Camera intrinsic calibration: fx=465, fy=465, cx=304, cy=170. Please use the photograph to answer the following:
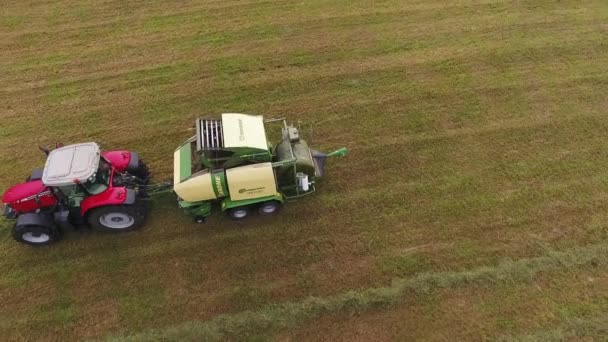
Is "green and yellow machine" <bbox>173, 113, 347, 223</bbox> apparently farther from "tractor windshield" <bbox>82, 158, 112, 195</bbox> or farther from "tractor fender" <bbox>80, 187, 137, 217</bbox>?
"tractor windshield" <bbox>82, 158, 112, 195</bbox>

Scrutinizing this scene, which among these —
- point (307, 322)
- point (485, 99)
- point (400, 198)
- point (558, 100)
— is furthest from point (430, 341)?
point (558, 100)

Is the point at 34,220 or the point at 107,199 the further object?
the point at 107,199

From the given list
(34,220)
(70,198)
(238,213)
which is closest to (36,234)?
(34,220)

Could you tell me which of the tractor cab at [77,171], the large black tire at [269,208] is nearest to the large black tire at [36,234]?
the tractor cab at [77,171]

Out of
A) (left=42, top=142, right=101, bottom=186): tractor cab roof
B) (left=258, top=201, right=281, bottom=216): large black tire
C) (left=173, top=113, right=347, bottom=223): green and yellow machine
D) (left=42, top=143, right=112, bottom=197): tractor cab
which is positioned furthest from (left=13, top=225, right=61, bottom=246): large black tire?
(left=258, top=201, right=281, bottom=216): large black tire

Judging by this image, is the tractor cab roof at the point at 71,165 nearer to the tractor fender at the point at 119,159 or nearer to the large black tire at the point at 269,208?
the tractor fender at the point at 119,159

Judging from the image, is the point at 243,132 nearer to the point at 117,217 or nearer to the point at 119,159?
the point at 119,159

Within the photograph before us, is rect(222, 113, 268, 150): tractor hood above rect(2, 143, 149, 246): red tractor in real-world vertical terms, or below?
Result: above
